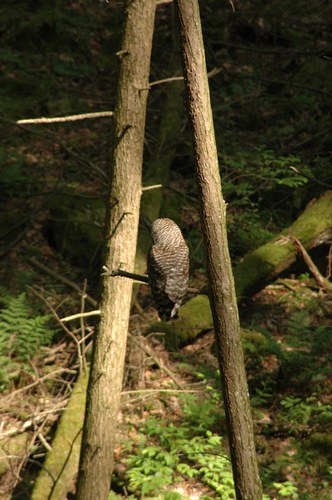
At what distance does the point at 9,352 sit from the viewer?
5.96 metres

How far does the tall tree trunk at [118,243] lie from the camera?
12.6ft

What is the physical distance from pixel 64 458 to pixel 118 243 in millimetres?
2341

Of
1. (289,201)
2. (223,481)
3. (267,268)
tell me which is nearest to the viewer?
(223,481)

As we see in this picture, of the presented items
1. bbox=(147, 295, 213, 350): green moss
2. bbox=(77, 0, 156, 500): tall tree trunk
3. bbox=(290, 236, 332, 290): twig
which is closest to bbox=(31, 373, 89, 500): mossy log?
bbox=(77, 0, 156, 500): tall tree trunk

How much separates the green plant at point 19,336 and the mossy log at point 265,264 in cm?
145

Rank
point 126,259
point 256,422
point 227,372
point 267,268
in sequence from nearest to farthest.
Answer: point 227,372, point 126,259, point 256,422, point 267,268

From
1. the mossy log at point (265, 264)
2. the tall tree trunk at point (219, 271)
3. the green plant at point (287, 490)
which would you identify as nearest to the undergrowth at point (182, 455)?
the green plant at point (287, 490)

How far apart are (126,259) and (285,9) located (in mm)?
10330

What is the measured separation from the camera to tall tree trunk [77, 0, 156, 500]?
383 centimetres

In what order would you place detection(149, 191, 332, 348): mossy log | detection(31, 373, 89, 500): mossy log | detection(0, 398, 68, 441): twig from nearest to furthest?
1. detection(31, 373, 89, 500): mossy log
2. detection(0, 398, 68, 441): twig
3. detection(149, 191, 332, 348): mossy log

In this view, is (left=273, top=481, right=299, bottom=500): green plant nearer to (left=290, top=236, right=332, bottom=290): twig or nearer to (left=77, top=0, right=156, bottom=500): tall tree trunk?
(left=77, top=0, right=156, bottom=500): tall tree trunk

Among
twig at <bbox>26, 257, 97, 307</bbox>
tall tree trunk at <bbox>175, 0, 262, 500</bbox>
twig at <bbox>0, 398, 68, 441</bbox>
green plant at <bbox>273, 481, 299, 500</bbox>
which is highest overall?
twig at <bbox>26, 257, 97, 307</bbox>

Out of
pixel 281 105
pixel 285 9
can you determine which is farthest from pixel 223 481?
pixel 285 9

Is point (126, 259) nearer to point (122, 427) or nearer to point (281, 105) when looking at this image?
point (122, 427)
